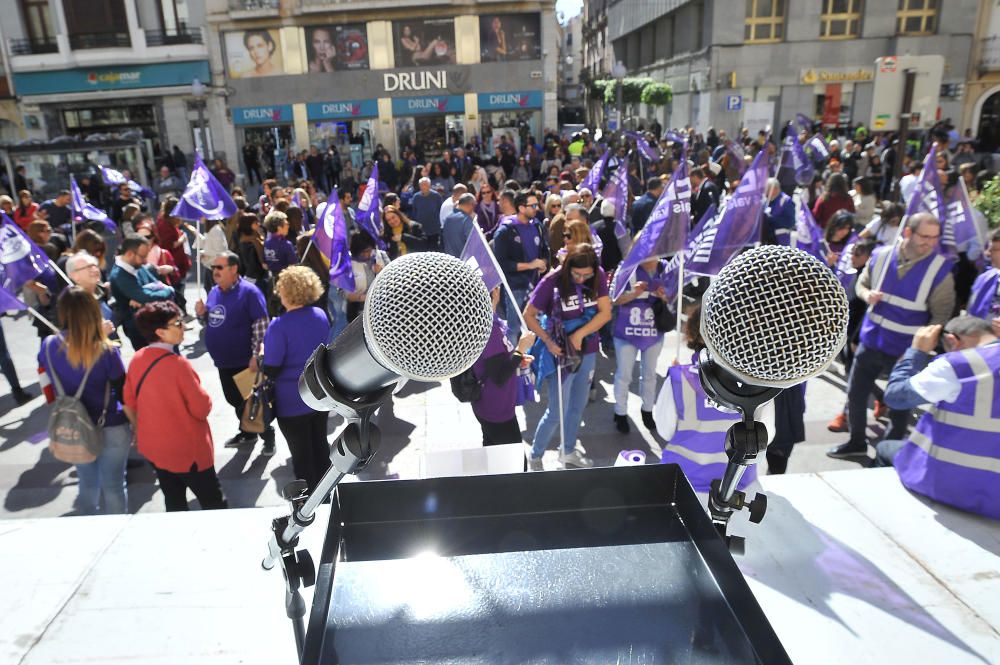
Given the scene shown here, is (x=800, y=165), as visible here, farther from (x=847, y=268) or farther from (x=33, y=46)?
(x=33, y=46)

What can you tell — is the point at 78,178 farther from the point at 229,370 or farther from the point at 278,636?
the point at 278,636

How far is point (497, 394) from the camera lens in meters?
4.81

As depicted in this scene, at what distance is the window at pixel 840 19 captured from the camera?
1277 inches

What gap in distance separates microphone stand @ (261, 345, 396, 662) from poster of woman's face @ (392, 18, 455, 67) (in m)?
30.8

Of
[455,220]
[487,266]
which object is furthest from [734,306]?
[455,220]

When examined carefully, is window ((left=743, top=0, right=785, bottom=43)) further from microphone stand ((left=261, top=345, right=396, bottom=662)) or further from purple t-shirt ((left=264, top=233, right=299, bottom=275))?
microphone stand ((left=261, top=345, right=396, bottom=662))

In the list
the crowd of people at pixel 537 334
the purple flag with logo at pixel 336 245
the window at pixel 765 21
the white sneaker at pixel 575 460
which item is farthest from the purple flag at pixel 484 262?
the window at pixel 765 21

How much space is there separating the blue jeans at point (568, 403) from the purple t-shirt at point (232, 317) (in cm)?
252

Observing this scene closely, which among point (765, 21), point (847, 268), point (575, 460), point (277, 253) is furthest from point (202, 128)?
point (847, 268)

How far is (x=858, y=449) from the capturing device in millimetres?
5883

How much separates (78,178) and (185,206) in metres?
14.2

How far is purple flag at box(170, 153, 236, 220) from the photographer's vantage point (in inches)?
345

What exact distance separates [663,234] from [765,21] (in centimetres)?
3281

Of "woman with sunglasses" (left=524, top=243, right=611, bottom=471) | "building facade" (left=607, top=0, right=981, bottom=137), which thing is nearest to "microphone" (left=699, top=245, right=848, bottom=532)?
"woman with sunglasses" (left=524, top=243, right=611, bottom=471)
